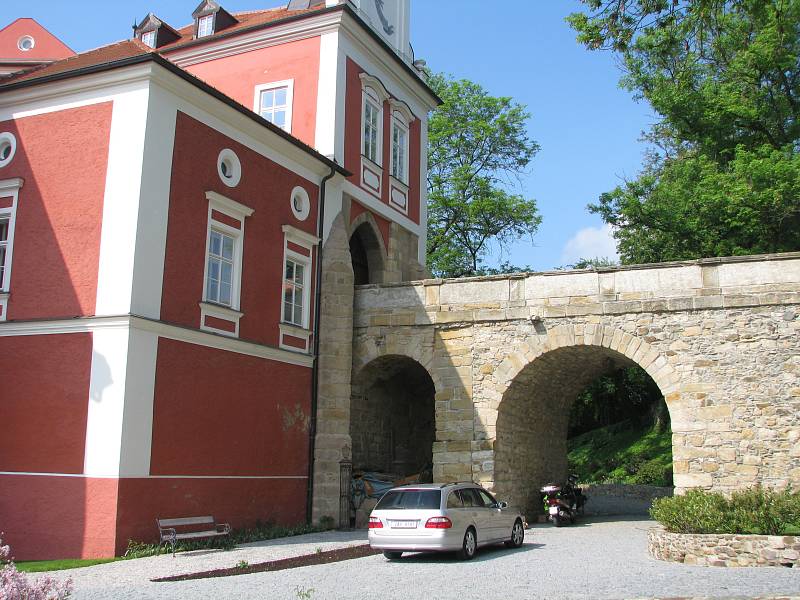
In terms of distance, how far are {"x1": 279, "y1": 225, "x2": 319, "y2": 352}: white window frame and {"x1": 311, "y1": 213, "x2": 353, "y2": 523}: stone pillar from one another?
1.34ft

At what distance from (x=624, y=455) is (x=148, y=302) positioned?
2862 centimetres

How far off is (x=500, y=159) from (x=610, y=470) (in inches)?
571

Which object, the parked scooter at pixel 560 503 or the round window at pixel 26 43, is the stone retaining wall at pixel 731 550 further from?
the round window at pixel 26 43

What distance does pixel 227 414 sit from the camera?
1568 centimetres

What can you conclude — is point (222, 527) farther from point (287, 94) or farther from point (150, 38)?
point (150, 38)

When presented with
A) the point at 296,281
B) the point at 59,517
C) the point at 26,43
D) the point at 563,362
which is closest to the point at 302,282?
the point at 296,281

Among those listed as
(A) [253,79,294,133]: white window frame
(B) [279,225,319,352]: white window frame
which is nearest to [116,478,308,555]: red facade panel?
(B) [279,225,319,352]: white window frame

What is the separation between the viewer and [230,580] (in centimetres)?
1064

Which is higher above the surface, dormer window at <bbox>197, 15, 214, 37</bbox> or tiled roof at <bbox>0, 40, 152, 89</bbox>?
dormer window at <bbox>197, 15, 214, 37</bbox>

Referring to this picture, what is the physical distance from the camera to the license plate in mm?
→ 12336

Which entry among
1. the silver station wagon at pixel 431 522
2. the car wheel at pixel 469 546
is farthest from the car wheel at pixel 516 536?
the car wheel at pixel 469 546

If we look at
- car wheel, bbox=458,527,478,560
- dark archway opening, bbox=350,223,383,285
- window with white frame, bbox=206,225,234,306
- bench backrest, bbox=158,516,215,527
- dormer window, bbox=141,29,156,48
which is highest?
dormer window, bbox=141,29,156,48

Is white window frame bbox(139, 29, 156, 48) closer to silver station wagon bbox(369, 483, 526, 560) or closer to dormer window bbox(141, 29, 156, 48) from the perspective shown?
dormer window bbox(141, 29, 156, 48)

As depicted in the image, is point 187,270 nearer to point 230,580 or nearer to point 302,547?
point 302,547
